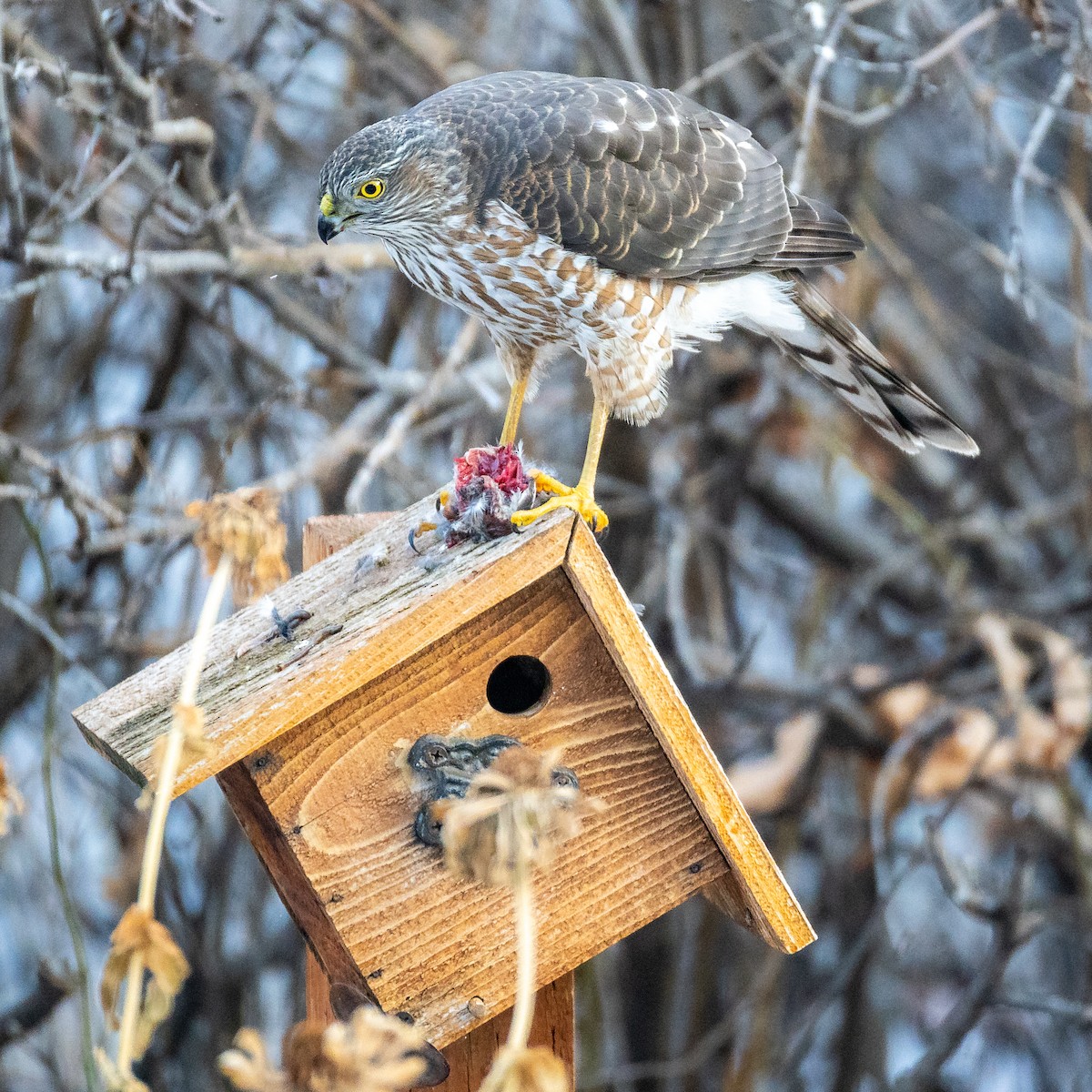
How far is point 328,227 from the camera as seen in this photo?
106 inches

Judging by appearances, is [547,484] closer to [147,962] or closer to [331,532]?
[331,532]

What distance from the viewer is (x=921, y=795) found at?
4.29 metres

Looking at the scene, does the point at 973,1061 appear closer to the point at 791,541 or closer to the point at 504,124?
the point at 791,541

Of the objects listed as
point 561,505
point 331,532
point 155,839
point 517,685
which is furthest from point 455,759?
point 155,839

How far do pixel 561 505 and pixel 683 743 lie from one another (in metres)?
0.40

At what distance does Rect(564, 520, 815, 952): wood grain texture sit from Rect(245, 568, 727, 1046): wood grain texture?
6 centimetres

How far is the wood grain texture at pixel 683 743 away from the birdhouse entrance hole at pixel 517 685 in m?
0.15

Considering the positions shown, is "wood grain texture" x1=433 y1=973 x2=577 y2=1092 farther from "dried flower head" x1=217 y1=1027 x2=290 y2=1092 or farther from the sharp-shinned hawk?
"dried flower head" x1=217 y1=1027 x2=290 y2=1092

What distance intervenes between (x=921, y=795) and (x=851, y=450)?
4.43 ft

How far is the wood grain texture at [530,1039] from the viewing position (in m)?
2.14

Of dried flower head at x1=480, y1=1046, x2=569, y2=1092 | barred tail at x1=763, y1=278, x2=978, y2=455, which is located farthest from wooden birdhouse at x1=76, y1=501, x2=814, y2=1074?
barred tail at x1=763, y1=278, x2=978, y2=455

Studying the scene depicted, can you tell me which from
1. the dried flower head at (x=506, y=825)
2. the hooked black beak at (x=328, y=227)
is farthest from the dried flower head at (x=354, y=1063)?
the hooked black beak at (x=328, y=227)

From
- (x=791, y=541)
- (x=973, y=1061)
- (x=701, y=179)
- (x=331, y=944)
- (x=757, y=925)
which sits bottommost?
(x=973, y=1061)

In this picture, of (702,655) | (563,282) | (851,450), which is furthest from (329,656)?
(851,450)
